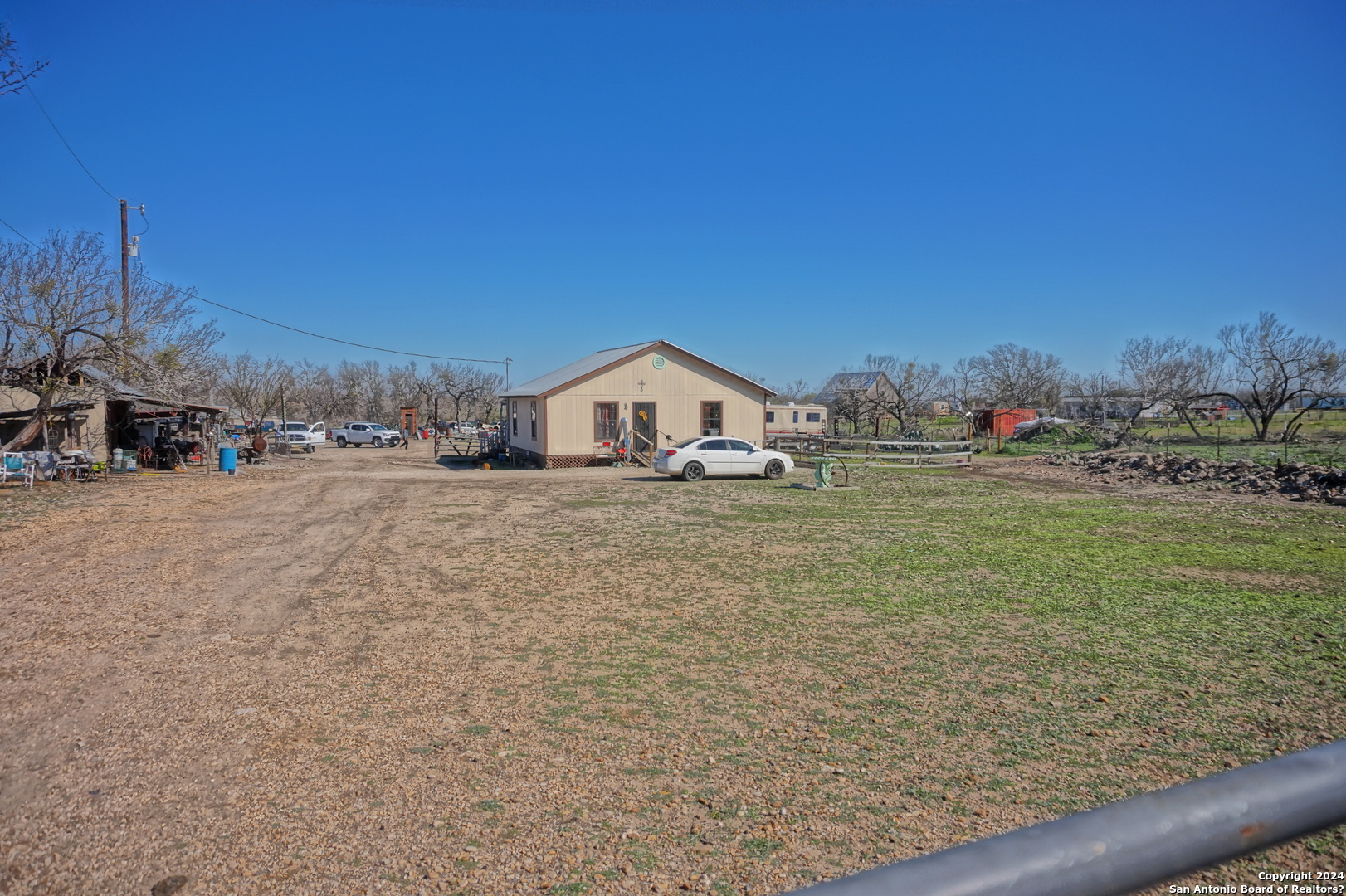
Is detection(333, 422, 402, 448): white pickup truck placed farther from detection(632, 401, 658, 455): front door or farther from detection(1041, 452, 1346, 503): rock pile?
detection(1041, 452, 1346, 503): rock pile

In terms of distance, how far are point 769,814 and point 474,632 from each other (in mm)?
4147

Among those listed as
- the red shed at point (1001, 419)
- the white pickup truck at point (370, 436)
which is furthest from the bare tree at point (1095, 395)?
the white pickup truck at point (370, 436)

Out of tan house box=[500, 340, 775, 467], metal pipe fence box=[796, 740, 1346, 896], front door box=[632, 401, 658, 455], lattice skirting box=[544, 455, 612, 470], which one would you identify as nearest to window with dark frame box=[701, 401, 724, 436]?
tan house box=[500, 340, 775, 467]

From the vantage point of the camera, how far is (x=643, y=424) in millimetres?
30484

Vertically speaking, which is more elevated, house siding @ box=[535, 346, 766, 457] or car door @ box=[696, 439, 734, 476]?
house siding @ box=[535, 346, 766, 457]

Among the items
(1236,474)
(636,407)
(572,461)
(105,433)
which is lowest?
(1236,474)

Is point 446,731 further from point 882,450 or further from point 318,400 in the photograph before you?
point 318,400

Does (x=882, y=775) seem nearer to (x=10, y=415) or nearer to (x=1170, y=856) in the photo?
(x=1170, y=856)

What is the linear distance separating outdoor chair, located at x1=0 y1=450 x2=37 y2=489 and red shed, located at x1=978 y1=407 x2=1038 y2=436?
45.0m

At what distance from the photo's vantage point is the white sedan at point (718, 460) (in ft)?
77.5

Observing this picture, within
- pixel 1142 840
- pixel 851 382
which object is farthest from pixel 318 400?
pixel 1142 840

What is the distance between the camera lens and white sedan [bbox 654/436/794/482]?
23625mm

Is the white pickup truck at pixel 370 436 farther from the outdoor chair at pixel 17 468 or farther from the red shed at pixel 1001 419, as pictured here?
→ the red shed at pixel 1001 419

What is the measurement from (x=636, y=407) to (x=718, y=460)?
7148 mm
